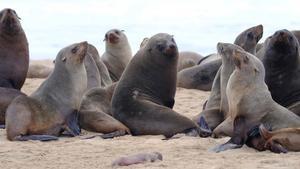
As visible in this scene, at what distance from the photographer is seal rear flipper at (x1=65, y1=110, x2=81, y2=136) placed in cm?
883

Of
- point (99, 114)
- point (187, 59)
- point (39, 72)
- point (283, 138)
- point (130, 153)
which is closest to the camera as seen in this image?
point (283, 138)

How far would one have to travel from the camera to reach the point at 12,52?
11062 millimetres

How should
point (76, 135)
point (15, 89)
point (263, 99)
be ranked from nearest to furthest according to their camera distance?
1. point (263, 99)
2. point (76, 135)
3. point (15, 89)

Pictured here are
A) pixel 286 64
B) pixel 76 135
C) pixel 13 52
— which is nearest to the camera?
pixel 76 135

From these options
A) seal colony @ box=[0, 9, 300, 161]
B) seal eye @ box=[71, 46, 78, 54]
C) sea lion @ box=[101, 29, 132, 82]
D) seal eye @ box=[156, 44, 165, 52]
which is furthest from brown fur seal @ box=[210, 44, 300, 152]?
sea lion @ box=[101, 29, 132, 82]

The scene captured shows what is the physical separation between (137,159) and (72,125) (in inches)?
100

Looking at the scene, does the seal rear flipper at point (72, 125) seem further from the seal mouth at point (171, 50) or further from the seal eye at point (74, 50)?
the seal mouth at point (171, 50)

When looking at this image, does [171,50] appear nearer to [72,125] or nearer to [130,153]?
[72,125]

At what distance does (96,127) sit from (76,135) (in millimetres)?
374

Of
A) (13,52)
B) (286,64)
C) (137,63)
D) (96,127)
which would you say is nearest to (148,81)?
(137,63)

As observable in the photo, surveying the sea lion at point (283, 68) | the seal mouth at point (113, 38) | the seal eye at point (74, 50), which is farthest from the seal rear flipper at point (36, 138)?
the seal mouth at point (113, 38)

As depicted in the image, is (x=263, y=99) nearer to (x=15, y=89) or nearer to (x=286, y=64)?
(x=286, y=64)

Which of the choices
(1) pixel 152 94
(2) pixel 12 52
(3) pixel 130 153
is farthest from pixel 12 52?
(3) pixel 130 153

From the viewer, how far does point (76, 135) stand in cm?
880
